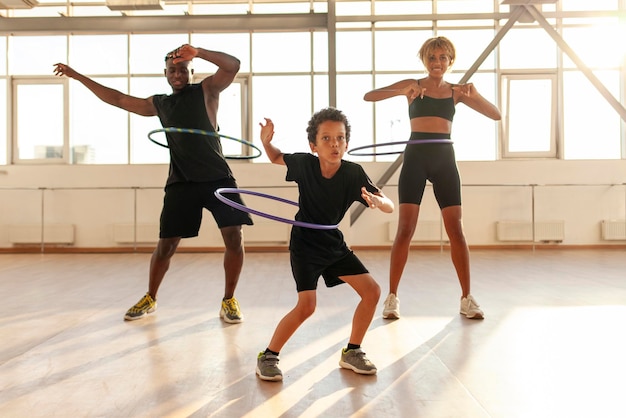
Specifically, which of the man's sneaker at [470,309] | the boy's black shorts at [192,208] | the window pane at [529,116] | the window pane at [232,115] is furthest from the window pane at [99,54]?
the man's sneaker at [470,309]

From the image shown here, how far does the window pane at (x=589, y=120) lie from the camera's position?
1023 centimetres

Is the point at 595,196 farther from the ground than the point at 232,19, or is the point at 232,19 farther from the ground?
Result: the point at 232,19

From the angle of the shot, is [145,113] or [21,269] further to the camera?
[21,269]

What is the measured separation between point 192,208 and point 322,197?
1.38 metres

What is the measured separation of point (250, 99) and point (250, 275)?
4.98 meters

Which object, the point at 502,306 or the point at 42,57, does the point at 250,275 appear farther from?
the point at 42,57

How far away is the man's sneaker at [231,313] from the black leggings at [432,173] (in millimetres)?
1246

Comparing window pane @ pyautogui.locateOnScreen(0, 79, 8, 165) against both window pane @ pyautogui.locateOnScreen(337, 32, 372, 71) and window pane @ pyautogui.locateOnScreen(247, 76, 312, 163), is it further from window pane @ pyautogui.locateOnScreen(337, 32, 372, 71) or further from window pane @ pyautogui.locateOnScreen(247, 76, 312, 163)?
window pane @ pyautogui.locateOnScreen(337, 32, 372, 71)

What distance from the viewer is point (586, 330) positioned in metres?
3.15

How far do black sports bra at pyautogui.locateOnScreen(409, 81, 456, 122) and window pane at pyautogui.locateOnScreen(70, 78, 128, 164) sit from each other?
7.64 meters

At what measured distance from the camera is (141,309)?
Answer: 12.1 ft

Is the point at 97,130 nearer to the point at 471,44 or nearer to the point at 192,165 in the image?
the point at 471,44

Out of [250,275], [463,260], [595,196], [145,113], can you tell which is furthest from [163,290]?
[595,196]

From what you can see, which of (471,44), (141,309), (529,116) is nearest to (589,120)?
(529,116)
